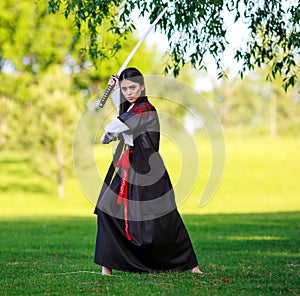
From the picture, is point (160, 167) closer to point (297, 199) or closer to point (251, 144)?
point (297, 199)

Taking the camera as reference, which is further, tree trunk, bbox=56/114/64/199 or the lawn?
tree trunk, bbox=56/114/64/199

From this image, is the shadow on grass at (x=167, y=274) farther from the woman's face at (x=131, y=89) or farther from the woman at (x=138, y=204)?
the woman's face at (x=131, y=89)

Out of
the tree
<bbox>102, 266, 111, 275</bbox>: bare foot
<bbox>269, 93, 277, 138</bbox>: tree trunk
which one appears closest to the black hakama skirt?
<bbox>102, 266, 111, 275</bbox>: bare foot

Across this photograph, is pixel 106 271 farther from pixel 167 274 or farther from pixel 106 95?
pixel 106 95

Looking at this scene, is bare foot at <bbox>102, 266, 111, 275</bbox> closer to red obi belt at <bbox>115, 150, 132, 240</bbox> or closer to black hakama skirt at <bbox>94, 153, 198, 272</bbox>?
black hakama skirt at <bbox>94, 153, 198, 272</bbox>

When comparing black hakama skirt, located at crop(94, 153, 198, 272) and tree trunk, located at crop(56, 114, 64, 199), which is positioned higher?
tree trunk, located at crop(56, 114, 64, 199)

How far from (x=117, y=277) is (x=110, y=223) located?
2.09 ft

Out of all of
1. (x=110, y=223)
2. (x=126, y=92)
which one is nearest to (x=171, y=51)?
(x=126, y=92)

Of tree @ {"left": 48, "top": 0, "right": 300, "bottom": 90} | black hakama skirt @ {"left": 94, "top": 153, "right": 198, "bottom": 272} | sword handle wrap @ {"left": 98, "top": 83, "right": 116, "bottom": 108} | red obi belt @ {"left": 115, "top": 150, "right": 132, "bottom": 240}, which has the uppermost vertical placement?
tree @ {"left": 48, "top": 0, "right": 300, "bottom": 90}

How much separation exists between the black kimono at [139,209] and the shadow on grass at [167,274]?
10.0 inches

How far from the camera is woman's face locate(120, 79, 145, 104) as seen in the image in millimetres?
8157

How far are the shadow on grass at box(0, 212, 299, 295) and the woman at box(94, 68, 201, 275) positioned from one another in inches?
10.0

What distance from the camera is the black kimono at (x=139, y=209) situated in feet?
26.6

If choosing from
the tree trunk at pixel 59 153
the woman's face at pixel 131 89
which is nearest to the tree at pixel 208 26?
the woman's face at pixel 131 89
